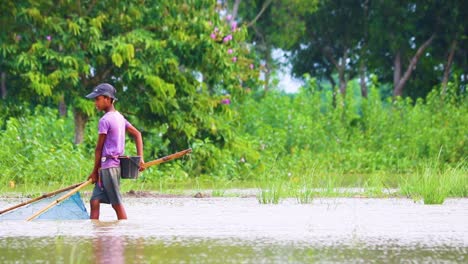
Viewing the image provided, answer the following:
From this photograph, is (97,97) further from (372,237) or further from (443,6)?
(443,6)

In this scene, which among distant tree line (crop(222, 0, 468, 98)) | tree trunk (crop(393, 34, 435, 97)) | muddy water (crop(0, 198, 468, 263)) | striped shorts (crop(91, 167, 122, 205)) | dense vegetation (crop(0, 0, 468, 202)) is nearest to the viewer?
muddy water (crop(0, 198, 468, 263))

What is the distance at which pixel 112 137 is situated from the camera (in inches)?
468

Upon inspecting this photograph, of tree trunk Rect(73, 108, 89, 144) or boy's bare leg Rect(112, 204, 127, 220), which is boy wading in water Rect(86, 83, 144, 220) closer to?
boy's bare leg Rect(112, 204, 127, 220)

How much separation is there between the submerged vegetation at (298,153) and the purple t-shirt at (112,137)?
12.8ft

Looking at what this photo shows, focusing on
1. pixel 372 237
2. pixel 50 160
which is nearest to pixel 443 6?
pixel 50 160

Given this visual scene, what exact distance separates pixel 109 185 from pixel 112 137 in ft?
1.67

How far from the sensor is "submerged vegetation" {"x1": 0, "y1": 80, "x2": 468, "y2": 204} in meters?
17.5

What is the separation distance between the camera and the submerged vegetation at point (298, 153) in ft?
57.6

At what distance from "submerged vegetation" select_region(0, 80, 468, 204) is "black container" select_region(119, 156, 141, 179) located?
12.3 ft

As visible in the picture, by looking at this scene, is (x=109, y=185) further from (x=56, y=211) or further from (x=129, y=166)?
(x=56, y=211)

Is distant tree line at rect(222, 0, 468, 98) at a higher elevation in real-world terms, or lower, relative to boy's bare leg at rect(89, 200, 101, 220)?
higher

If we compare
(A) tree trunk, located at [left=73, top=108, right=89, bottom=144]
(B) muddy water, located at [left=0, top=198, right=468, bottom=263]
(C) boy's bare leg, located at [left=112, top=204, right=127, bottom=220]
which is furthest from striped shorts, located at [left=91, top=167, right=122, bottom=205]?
(A) tree trunk, located at [left=73, top=108, right=89, bottom=144]

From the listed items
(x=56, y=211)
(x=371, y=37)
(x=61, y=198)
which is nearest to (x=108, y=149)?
(x=61, y=198)

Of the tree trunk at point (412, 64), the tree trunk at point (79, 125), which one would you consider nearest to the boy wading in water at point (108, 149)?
the tree trunk at point (79, 125)
